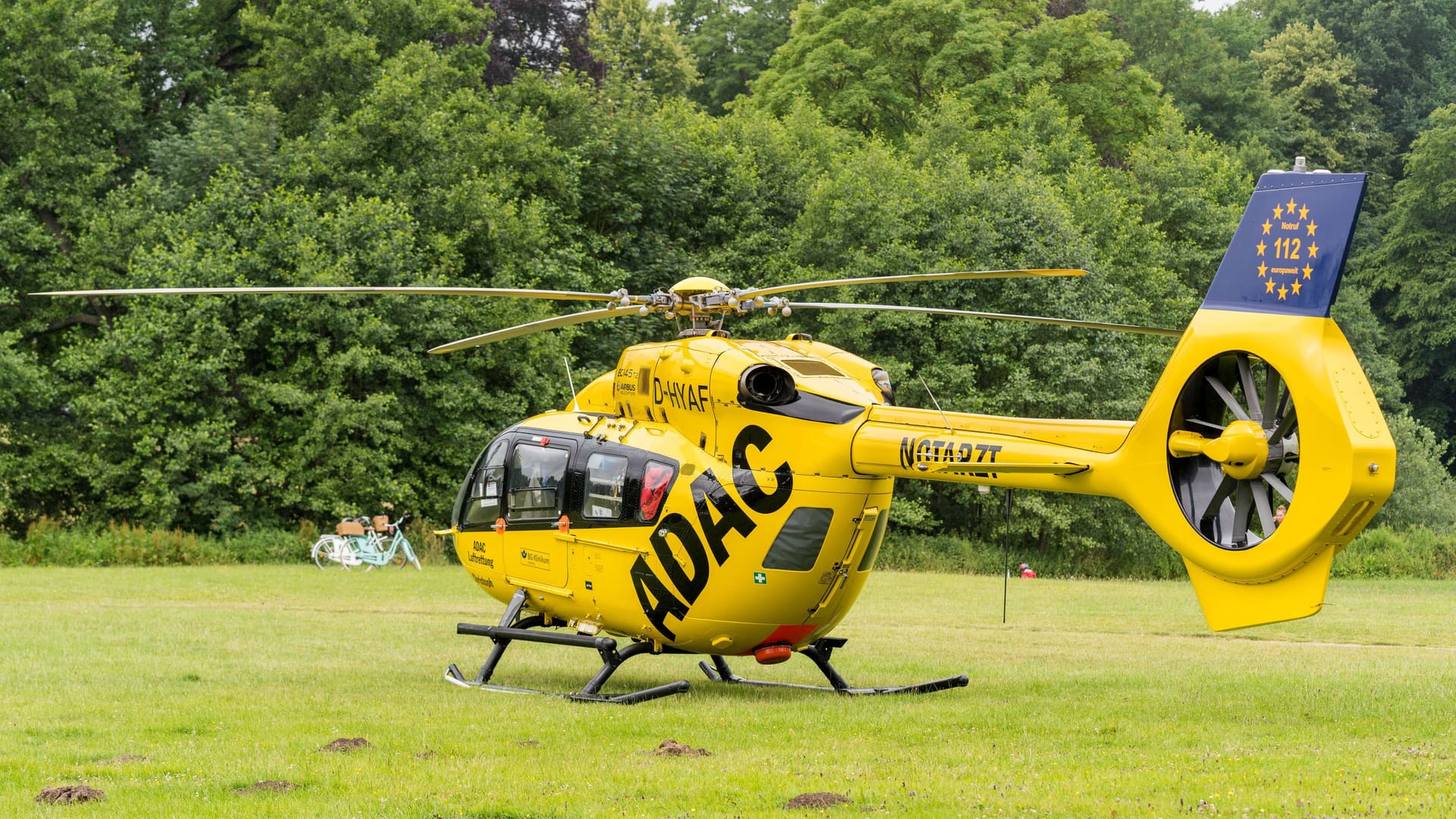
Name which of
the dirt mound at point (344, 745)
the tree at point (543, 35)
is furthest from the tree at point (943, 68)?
the dirt mound at point (344, 745)

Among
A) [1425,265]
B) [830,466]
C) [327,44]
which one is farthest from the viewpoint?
[1425,265]

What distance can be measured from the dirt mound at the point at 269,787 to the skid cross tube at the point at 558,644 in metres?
4.47

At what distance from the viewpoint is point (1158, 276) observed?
45.1m

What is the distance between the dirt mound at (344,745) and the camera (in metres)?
11.5

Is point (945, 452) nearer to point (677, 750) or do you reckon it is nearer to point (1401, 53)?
point (677, 750)

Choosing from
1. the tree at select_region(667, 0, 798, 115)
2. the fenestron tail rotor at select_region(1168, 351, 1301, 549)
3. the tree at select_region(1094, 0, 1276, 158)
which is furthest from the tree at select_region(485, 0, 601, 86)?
the fenestron tail rotor at select_region(1168, 351, 1301, 549)

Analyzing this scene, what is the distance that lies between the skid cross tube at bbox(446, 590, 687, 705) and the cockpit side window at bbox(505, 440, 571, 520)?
95cm

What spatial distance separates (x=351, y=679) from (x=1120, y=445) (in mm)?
8897

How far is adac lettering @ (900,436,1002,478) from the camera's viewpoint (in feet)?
41.2

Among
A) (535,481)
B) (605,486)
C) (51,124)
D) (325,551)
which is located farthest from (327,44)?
(605,486)

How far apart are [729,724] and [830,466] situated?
260 cm

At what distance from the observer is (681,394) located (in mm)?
14789

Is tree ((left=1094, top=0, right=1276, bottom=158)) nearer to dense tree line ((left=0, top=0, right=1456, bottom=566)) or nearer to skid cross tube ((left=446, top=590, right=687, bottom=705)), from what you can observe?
dense tree line ((left=0, top=0, right=1456, bottom=566))

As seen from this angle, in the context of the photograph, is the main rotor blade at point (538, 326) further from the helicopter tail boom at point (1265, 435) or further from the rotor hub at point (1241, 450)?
the rotor hub at point (1241, 450)
